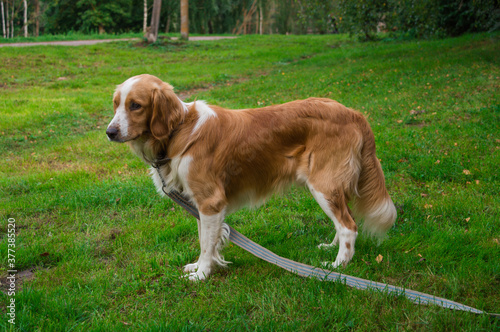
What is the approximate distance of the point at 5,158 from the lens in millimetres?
6469

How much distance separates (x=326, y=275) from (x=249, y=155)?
47.6 inches

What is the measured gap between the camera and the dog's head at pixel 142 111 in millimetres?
3034

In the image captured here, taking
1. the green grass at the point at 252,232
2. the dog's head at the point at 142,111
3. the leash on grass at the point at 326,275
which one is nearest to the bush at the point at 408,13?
the green grass at the point at 252,232

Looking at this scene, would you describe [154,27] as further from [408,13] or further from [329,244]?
[329,244]

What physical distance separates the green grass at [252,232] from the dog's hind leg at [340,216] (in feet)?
0.43

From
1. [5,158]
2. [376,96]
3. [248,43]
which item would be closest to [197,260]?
[5,158]

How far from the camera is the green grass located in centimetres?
273

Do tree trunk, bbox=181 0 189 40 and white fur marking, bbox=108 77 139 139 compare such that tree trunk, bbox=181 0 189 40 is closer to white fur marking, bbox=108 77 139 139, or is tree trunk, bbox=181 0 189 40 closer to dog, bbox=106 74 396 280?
dog, bbox=106 74 396 280

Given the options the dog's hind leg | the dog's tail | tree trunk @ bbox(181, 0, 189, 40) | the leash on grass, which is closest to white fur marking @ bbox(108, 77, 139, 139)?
the leash on grass

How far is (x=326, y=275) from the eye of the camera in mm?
3002

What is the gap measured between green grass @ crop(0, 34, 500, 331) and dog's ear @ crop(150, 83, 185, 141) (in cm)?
128

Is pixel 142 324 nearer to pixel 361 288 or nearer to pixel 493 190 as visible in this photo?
pixel 361 288

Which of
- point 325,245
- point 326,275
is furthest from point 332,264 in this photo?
point 325,245

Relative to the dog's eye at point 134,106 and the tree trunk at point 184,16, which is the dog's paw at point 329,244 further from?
the tree trunk at point 184,16
